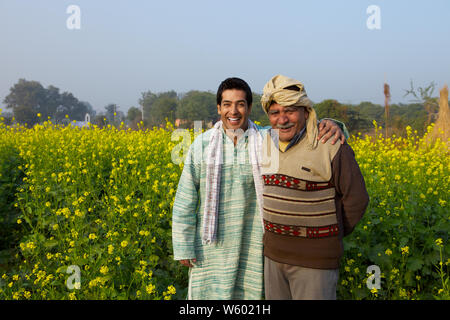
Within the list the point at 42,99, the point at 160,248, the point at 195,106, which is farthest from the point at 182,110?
the point at 42,99

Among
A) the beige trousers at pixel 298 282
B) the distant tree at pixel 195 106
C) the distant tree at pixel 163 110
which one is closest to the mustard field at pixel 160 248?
the beige trousers at pixel 298 282

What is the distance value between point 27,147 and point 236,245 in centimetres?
459

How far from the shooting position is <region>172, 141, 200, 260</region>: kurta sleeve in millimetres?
1883

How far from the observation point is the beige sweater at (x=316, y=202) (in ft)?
5.02

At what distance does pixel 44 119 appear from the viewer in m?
7.64

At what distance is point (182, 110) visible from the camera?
1005 inches

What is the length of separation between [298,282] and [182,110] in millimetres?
24562

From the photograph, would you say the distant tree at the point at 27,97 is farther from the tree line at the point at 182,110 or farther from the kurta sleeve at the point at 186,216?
the kurta sleeve at the point at 186,216

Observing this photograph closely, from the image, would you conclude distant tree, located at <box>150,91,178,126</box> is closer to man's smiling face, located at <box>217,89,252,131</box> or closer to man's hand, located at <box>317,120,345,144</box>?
man's smiling face, located at <box>217,89,252,131</box>

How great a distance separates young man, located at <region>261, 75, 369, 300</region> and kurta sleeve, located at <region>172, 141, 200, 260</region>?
1.54 feet

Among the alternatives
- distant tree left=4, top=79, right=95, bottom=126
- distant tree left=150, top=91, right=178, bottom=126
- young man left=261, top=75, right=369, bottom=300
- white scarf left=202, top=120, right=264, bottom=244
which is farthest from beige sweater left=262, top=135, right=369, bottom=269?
distant tree left=4, top=79, right=95, bottom=126
